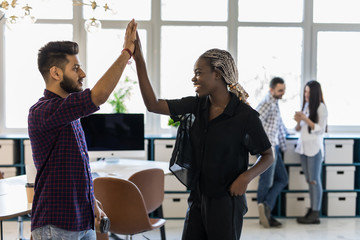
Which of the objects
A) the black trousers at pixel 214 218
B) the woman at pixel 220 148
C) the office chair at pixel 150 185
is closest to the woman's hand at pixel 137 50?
the woman at pixel 220 148

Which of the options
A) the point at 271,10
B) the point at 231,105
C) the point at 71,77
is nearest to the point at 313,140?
the point at 271,10

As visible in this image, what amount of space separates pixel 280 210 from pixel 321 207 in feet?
1.59

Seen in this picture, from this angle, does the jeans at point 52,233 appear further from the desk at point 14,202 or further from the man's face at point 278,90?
the man's face at point 278,90

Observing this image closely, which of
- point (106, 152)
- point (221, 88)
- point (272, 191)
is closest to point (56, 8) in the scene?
point (106, 152)

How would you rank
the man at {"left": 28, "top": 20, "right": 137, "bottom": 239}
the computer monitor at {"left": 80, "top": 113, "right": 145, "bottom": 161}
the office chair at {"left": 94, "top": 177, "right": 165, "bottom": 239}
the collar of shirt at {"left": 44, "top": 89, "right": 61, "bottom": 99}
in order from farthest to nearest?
the computer monitor at {"left": 80, "top": 113, "right": 145, "bottom": 161}
the office chair at {"left": 94, "top": 177, "right": 165, "bottom": 239}
the collar of shirt at {"left": 44, "top": 89, "right": 61, "bottom": 99}
the man at {"left": 28, "top": 20, "right": 137, "bottom": 239}

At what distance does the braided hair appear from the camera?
1.83 m

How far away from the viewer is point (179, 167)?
1.92 meters

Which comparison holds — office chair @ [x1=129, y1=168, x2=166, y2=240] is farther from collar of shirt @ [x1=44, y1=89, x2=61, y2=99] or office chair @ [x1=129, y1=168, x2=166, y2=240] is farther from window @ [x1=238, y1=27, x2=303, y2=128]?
window @ [x1=238, y1=27, x2=303, y2=128]

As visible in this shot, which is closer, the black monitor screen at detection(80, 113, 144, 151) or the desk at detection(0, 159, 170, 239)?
the desk at detection(0, 159, 170, 239)

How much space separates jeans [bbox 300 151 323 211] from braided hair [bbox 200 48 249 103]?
9.17 feet

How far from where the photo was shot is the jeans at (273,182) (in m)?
4.36

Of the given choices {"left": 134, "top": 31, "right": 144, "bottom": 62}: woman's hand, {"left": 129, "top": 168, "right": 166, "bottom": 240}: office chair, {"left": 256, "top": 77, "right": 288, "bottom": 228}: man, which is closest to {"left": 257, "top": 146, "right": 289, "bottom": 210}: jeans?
{"left": 256, "top": 77, "right": 288, "bottom": 228}: man

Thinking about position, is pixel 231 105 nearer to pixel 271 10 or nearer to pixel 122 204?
pixel 122 204

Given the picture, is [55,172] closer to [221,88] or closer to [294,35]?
[221,88]
